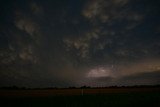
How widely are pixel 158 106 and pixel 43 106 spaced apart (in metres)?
15.2

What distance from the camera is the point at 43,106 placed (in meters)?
25.7

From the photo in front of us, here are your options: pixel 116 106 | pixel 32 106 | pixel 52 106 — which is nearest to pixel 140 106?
pixel 116 106

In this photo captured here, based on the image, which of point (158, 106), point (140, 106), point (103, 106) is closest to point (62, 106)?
point (103, 106)

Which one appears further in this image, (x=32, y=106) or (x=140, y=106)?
(x=140, y=106)

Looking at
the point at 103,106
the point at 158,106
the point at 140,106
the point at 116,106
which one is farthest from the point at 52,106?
the point at 158,106

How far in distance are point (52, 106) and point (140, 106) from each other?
1177cm

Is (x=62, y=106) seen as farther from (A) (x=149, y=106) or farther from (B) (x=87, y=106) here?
(A) (x=149, y=106)

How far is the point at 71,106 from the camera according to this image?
2614 cm

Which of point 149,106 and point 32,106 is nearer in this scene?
point 32,106

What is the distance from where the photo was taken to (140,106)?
2755cm

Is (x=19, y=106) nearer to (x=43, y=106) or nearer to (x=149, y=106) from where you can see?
(x=43, y=106)

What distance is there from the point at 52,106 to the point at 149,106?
13030 millimetres

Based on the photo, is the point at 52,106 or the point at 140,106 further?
the point at 140,106

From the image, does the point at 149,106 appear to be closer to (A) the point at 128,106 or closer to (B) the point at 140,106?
(B) the point at 140,106
